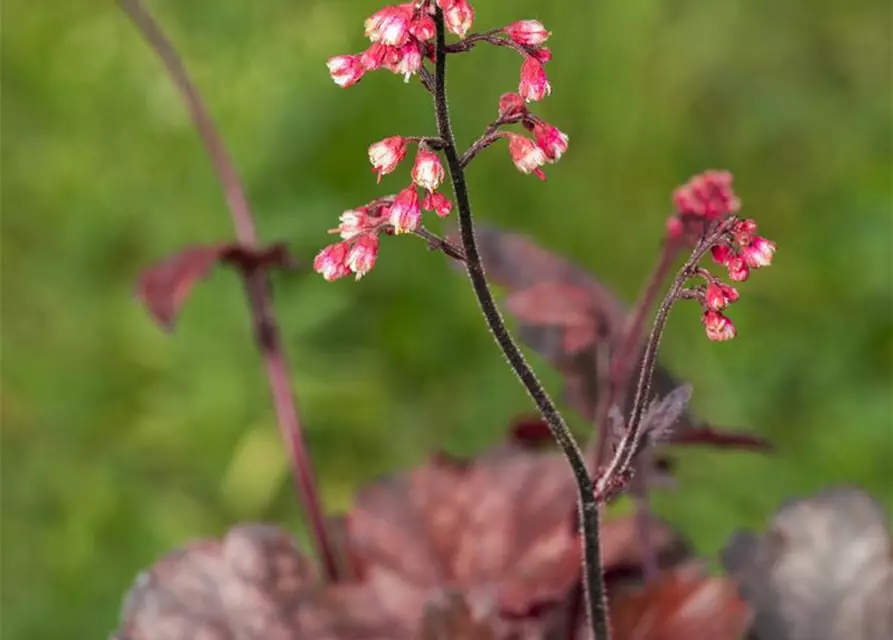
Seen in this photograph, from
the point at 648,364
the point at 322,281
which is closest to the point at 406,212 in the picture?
the point at 648,364

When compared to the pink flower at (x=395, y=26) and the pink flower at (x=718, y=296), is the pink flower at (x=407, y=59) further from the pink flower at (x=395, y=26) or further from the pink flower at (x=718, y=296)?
the pink flower at (x=718, y=296)

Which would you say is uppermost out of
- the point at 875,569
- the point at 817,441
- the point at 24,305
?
the point at 24,305

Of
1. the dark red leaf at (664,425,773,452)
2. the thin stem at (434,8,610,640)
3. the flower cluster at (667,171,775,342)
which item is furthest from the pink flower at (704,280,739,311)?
the dark red leaf at (664,425,773,452)

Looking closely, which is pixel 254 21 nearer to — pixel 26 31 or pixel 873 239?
pixel 26 31

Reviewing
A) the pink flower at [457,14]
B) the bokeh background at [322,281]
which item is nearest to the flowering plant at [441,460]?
the pink flower at [457,14]

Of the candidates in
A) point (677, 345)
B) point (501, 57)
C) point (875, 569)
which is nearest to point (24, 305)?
point (501, 57)

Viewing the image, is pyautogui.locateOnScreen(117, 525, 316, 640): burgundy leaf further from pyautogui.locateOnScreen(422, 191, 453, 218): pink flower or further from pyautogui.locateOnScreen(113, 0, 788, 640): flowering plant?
pyautogui.locateOnScreen(422, 191, 453, 218): pink flower

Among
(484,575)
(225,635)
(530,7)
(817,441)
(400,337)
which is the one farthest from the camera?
(530,7)
